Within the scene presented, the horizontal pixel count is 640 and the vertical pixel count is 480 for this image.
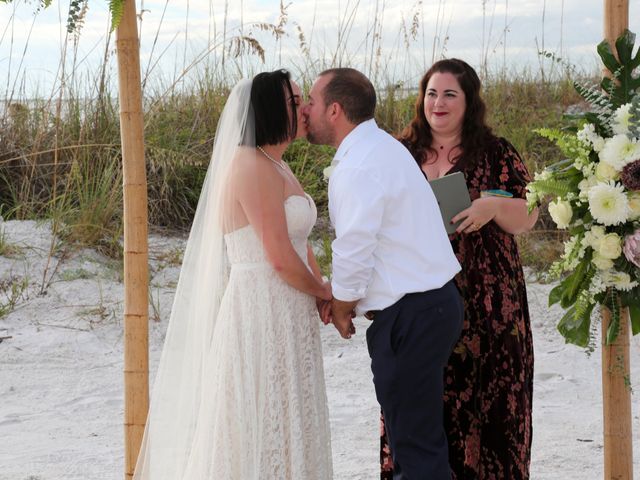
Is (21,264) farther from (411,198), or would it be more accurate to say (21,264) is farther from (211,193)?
(411,198)

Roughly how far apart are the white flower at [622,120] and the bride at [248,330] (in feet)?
3.77

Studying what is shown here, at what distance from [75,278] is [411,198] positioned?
18.0 feet

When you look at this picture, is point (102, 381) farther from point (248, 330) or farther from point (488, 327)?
point (488, 327)

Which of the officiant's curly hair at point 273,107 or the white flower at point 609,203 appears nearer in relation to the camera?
the white flower at point 609,203

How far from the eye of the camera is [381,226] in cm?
361

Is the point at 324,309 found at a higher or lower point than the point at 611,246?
lower

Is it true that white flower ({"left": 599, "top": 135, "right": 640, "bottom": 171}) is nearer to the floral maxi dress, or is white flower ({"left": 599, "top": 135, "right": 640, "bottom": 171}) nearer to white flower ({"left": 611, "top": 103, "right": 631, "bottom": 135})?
white flower ({"left": 611, "top": 103, "right": 631, "bottom": 135})

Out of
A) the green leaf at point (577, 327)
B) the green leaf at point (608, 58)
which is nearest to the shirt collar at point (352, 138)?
the green leaf at point (608, 58)

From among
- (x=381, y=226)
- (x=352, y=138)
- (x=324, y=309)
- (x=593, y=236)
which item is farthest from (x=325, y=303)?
(x=593, y=236)

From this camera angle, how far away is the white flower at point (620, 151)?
11.3 ft

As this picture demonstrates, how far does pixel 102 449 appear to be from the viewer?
579cm

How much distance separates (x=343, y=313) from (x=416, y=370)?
344 mm

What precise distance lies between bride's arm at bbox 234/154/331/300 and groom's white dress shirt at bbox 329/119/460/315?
0.76 ft

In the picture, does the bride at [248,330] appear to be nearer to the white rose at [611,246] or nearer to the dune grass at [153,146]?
the white rose at [611,246]
